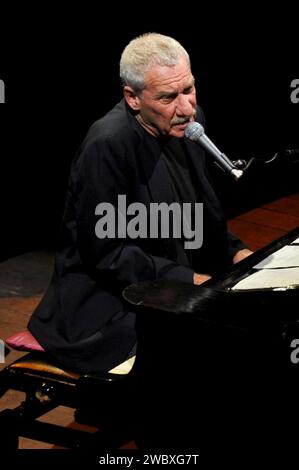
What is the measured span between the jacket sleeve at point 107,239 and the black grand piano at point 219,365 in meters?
0.36

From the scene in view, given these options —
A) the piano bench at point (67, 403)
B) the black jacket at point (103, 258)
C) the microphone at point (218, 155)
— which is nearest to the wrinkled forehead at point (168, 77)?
the black jacket at point (103, 258)

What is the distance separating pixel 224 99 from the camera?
5.47m

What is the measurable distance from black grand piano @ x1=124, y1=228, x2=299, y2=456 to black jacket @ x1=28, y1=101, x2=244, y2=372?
15.3 inches

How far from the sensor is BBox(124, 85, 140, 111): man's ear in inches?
114

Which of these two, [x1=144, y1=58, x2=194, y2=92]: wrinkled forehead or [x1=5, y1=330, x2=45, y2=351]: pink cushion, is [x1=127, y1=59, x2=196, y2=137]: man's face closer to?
[x1=144, y1=58, x2=194, y2=92]: wrinkled forehead

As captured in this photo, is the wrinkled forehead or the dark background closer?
the wrinkled forehead

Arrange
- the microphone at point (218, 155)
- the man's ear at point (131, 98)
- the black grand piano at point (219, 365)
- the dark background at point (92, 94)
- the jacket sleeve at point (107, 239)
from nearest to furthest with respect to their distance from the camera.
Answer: the black grand piano at point (219, 365), the microphone at point (218, 155), the jacket sleeve at point (107, 239), the man's ear at point (131, 98), the dark background at point (92, 94)

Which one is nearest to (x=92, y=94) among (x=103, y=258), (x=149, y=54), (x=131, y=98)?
(x=131, y=98)

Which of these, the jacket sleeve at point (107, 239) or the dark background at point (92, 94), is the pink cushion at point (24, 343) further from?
the dark background at point (92, 94)

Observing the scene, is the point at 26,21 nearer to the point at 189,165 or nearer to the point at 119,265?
the point at 189,165

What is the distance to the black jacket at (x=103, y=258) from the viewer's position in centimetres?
280

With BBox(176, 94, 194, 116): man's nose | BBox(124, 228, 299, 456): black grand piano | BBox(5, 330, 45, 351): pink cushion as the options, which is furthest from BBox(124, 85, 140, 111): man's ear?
BBox(5, 330, 45, 351): pink cushion

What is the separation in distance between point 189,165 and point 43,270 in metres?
1.97

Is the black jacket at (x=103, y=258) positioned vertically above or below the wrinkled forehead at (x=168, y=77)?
below
